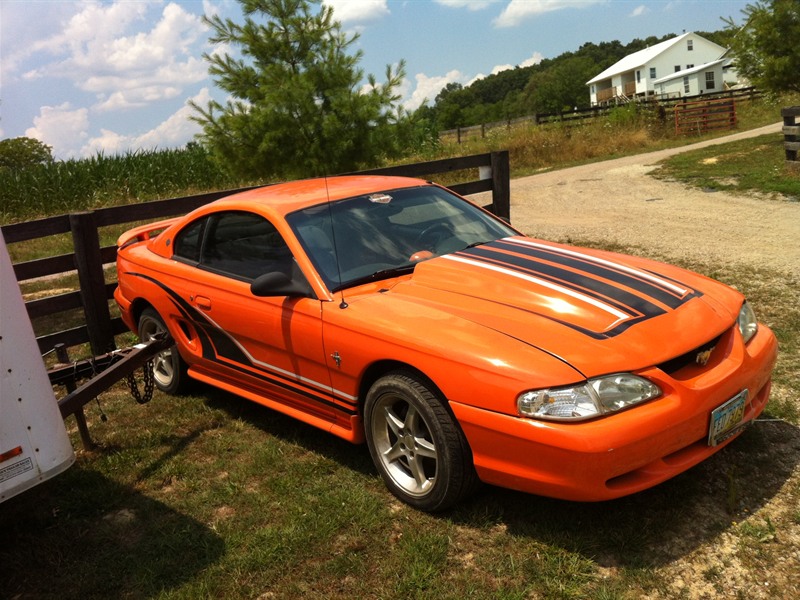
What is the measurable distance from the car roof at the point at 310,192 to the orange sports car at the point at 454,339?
0.07 ft

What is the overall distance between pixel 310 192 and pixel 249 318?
0.94m

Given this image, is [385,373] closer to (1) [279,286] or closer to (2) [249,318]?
(1) [279,286]

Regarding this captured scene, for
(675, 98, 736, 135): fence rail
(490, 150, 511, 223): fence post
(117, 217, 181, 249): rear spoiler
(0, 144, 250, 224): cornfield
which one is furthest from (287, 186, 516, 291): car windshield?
(675, 98, 736, 135): fence rail

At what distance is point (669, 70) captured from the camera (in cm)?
8675

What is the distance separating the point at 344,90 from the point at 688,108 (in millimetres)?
23278

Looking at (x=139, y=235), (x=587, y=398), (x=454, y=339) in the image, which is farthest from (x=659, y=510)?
(x=139, y=235)

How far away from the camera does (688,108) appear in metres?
29.8

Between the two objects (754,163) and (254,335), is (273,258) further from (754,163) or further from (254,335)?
(754,163)

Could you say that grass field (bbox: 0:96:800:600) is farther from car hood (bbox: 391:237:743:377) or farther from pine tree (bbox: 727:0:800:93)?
pine tree (bbox: 727:0:800:93)

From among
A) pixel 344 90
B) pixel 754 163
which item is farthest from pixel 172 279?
pixel 754 163

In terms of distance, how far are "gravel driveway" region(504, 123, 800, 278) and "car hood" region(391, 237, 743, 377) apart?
4170mm

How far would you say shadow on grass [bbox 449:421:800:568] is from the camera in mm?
3059

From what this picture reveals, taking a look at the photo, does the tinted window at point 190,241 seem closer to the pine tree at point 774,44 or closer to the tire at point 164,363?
the tire at point 164,363

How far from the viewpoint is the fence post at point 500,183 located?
8.42 m
